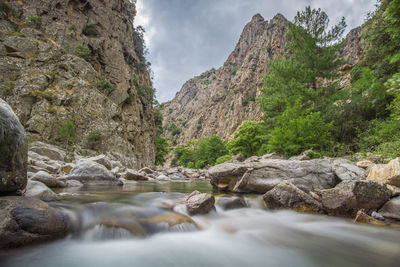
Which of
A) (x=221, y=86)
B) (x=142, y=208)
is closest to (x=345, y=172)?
(x=142, y=208)

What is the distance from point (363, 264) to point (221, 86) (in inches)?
3932

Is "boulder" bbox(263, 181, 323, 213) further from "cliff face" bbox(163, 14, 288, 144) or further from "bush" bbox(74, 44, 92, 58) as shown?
"cliff face" bbox(163, 14, 288, 144)

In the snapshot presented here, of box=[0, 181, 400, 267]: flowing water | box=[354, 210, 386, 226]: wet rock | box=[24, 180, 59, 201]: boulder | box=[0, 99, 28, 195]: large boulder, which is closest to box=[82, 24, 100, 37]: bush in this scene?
box=[24, 180, 59, 201]: boulder

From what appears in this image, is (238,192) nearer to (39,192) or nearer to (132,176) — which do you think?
(39,192)

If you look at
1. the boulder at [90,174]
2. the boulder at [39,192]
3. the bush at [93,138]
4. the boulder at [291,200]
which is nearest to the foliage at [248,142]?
the bush at [93,138]

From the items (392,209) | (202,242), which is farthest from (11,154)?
(392,209)

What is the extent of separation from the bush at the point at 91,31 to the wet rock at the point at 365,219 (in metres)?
43.6

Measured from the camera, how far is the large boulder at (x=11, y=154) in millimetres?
2684

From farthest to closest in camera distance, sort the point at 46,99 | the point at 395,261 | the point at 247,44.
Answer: the point at 247,44 < the point at 46,99 < the point at 395,261

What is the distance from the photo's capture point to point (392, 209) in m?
3.64

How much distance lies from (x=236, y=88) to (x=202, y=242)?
76.0 metres

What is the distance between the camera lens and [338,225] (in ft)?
12.2

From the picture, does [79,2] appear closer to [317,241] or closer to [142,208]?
[142,208]

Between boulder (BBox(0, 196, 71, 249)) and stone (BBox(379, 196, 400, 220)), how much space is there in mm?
A: 5886
